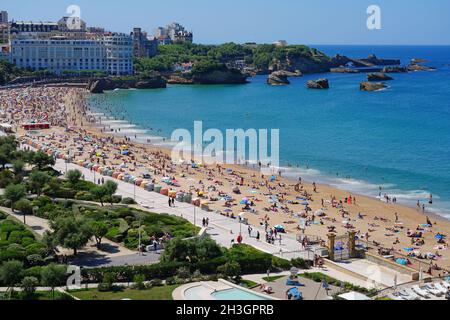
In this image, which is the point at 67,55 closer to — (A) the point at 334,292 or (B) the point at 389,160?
(B) the point at 389,160

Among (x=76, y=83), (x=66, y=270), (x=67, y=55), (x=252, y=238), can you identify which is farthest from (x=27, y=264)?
(x=67, y=55)

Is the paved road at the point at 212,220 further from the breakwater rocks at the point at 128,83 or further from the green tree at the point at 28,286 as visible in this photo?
the breakwater rocks at the point at 128,83

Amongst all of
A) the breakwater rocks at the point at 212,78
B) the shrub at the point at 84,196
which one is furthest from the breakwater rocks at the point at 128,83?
the shrub at the point at 84,196

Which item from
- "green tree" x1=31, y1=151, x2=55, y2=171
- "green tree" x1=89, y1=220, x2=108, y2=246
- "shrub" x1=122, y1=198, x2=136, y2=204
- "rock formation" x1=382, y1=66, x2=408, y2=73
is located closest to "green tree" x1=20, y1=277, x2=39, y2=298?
"green tree" x1=89, y1=220, x2=108, y2=246

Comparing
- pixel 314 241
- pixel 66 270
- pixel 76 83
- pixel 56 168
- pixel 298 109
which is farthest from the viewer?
pixel 76 83

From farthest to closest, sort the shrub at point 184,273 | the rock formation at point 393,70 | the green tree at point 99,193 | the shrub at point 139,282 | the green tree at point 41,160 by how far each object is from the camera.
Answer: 1. the rock formation at point 393,70
2. the green tree at point 41,160
3. the green tree at point 99,193
4. the shrub at point 184,273
5. the shrub at point 139,282

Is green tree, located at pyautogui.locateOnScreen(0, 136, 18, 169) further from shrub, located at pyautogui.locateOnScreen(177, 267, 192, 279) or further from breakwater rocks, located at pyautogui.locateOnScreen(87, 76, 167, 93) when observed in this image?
breakwater rocks, located at pyautogui.locateOnScreen(87, 76, 167, 93)
